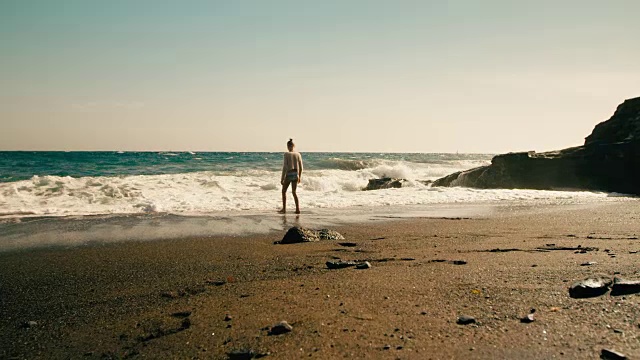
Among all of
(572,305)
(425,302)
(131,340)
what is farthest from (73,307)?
(572,305)

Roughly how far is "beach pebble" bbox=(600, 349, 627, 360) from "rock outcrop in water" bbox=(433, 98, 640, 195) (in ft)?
54.5

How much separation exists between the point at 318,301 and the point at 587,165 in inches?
701

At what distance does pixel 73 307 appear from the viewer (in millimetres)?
3521

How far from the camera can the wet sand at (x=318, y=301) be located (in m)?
2.53

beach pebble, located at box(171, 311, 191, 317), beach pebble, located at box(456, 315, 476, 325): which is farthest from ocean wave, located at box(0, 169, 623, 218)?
beach pebble, located at box(456, 315, 476, 325)

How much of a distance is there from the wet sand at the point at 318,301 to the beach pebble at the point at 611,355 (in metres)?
0.06

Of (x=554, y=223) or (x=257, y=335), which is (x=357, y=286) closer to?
(x=257, y=335)

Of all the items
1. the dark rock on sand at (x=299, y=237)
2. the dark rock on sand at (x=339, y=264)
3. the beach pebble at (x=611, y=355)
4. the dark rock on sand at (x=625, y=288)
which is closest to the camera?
the beach pebble at (x=611, y=355)

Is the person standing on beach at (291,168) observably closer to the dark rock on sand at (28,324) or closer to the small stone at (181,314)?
the small stone at (181,314)

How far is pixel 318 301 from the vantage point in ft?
10.9

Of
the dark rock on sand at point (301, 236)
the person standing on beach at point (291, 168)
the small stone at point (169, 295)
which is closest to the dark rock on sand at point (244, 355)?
the small stone at point (169, 295)

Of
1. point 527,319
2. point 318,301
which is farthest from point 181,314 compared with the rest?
point 527,319

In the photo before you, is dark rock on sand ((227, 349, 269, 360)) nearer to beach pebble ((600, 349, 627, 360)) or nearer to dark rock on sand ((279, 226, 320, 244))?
beach pebble ((600, 349, 627, 360))

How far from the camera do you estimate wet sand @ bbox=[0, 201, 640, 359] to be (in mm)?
2527
